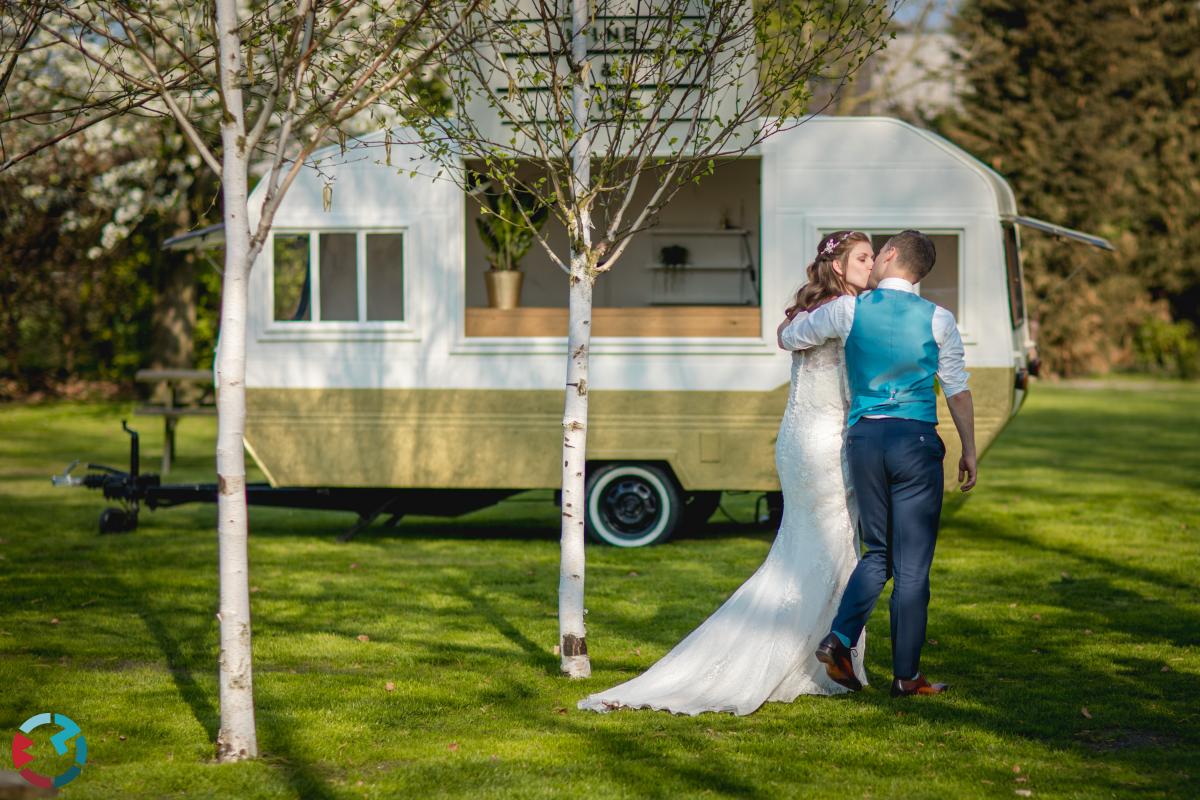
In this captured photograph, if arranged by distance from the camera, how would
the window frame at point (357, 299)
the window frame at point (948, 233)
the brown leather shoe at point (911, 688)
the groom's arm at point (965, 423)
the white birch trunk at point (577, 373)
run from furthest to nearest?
1. the window frame at point (357, 299)
2. the window frame at point (948, 233)
3. the white birch trunk at point (577, 373)
4. the brown leather shoe at point (911, 688)
5. the groom's arm at point (965, 423)

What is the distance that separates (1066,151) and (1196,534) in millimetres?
26582

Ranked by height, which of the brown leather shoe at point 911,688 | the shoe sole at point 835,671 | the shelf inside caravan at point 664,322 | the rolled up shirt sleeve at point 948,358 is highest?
the shelf inside caravan at point 664,322

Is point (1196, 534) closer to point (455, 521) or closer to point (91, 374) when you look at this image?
point (455, 521)

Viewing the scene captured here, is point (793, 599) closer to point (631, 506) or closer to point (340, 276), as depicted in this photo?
point (631, 506)

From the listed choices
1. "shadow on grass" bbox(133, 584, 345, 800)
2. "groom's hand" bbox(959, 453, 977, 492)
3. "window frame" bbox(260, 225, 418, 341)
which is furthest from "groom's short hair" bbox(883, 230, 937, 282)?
"window frame" bbox(260, 225, 418, 341)

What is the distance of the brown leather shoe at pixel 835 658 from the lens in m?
5.87

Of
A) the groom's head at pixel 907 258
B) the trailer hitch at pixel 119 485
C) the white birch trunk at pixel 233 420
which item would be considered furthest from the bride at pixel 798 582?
the trailer hitch at pixel 119 485

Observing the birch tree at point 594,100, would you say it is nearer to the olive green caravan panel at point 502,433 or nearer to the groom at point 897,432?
the groom at point 897,432

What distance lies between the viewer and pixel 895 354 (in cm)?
588

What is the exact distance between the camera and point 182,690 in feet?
21.0

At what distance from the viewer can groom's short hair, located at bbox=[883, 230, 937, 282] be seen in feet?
19.6

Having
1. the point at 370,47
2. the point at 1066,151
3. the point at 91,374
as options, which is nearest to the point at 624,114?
the point at 370,47

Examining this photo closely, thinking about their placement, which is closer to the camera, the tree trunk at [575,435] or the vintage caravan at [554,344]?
the tree trunk at [575,435]

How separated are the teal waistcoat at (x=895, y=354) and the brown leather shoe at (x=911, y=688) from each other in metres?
1.12
